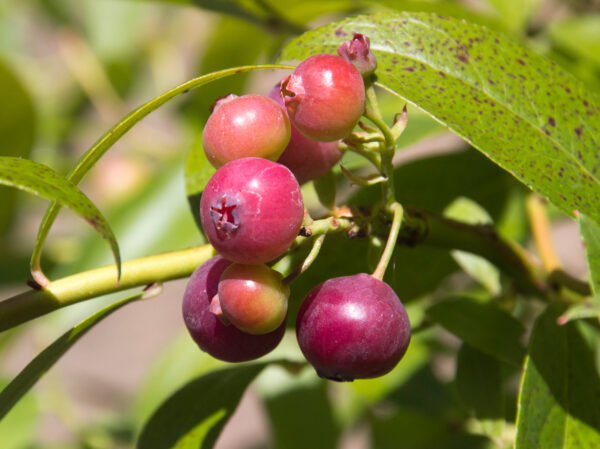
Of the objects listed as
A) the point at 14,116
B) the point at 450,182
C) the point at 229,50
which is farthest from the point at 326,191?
the point at 229,50

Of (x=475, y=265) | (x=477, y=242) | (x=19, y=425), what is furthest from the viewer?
(x=19, y=425)

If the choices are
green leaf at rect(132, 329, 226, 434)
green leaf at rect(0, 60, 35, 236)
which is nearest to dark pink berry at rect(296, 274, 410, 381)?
green leaf at rect(132, 329, 226, 434)

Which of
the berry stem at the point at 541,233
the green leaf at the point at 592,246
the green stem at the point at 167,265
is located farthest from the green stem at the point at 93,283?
the berry stem at the point at 541,233

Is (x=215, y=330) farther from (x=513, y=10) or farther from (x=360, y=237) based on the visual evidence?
(x=513, y=10)

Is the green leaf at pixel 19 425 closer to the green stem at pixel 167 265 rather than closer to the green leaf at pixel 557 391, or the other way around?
the green stem at pixel 167 265

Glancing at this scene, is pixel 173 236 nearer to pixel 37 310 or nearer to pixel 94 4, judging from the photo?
pixel 37 310

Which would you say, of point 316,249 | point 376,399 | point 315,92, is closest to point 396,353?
point 316,249
